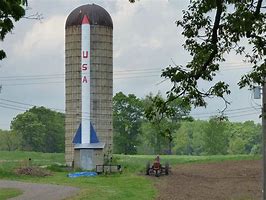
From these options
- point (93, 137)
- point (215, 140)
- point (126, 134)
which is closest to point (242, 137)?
point (215, 140)

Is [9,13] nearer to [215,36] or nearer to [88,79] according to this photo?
[215,36]

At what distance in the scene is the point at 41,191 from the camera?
3117cm

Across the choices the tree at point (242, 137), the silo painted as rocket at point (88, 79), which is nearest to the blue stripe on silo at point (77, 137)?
the silo painted as rocket at point (88, 79)

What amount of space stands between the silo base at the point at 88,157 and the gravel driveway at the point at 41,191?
1216 cm

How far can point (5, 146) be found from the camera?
417 feet

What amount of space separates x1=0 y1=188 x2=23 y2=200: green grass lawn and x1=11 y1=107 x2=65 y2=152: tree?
81.2 meters

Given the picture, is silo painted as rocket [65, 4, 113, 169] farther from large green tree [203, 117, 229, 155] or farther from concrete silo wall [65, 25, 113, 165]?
large green tree [203, 117, 229, 155]

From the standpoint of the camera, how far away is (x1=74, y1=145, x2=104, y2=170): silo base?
49091 millimetres

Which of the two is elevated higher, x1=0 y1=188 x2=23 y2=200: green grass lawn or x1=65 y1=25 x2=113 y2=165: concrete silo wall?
x1=65 y1=25 x2=113 y2=165: concrete silo wall

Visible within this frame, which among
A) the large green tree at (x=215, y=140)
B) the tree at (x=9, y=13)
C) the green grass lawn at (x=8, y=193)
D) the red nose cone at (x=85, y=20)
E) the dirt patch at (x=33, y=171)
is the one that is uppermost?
the red nose cone at (x=85, y=20)

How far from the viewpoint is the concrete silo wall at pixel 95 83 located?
52.6 meters

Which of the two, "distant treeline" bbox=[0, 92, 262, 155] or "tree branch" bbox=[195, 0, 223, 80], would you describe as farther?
"distant treeline" bbox=[0, 92, 262, 155]

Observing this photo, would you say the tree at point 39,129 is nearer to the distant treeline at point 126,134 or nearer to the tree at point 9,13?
the distant treeline at point 126,134

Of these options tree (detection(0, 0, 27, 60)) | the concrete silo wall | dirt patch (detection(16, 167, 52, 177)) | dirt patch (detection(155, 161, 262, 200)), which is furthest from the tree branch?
the concrete silo wall
